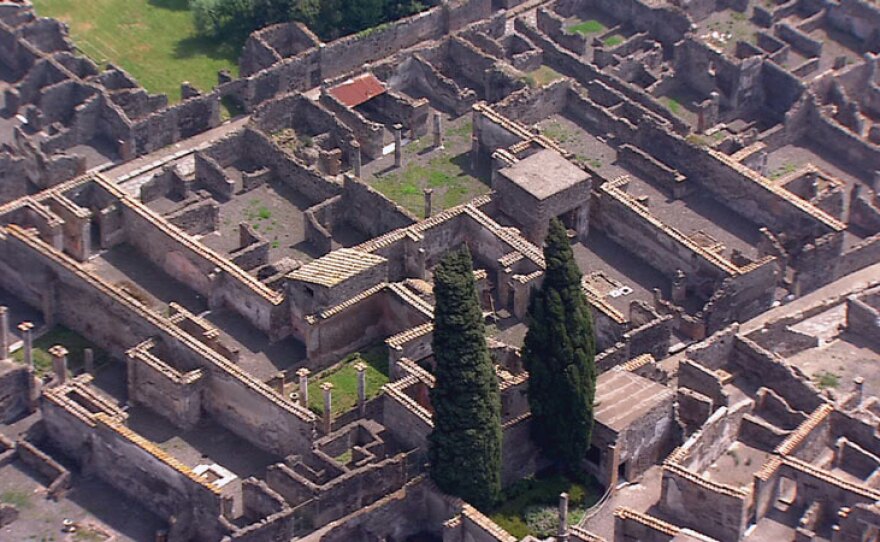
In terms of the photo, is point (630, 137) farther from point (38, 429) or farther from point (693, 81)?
point (38, 429)

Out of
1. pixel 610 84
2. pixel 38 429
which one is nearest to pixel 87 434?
pixel 38 429

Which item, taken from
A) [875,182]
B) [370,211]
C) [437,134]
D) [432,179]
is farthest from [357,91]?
[875,182]

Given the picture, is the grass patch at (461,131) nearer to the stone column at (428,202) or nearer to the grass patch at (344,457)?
the stone column at (428,202)

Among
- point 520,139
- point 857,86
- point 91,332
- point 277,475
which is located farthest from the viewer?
point 857,86

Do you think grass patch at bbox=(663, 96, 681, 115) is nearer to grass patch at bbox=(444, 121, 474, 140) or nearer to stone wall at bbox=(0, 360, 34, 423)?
grass patch at bbox=(444, 121, 474, 140)

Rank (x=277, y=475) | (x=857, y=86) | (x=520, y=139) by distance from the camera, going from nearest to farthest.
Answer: (x=277, y=475), (x=520, y=139), (x=857, y=86)

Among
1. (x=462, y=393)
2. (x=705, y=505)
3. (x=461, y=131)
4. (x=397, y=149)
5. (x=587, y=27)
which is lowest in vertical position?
(x=705, y=505)

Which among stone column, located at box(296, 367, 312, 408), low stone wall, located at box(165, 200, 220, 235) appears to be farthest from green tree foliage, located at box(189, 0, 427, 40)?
stone column, located at box(296, 367, 312, 408)

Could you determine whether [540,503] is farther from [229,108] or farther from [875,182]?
[229,108]
